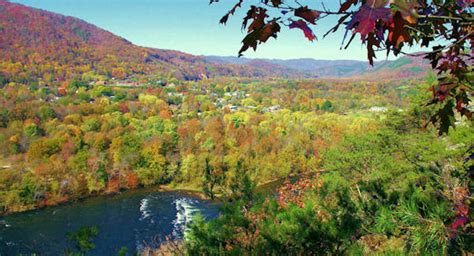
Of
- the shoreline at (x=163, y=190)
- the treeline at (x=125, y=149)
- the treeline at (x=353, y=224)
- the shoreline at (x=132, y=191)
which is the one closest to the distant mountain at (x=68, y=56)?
the treeline at (x=125, y=149)

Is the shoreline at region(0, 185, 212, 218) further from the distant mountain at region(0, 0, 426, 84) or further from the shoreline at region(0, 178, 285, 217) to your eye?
the distant mountain at region(0, 0, 426, 84)

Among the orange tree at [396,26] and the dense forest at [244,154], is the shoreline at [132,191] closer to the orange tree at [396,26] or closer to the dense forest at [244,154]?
the dense forest at [244,154]

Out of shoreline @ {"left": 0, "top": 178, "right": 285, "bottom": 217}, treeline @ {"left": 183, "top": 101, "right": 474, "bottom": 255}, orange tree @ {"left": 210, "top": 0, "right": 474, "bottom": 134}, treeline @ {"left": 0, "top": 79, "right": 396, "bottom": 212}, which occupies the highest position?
orange tree @ {"left": 210, "top": 0, "right": 474, "bottom": 134}

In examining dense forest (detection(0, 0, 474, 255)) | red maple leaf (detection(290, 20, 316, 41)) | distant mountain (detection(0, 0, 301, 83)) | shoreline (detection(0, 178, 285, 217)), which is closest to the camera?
red maple leaf (detection(290, 20, 316, 41))

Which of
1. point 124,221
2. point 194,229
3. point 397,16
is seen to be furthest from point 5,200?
point 397,16

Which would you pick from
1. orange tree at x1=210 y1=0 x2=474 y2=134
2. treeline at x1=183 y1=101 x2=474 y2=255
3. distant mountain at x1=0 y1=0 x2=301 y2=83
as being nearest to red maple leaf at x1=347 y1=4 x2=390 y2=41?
orange tree at x1=210 y1=0 x2=474 y2=134

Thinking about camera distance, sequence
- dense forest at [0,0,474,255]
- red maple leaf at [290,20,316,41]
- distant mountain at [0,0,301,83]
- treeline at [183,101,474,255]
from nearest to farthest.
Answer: red maple leaf at [290,20,316,41] → treeline at [183,101,474,255] → dense forest at [0,0,474,255] → distant mountain at [0,0,301,83]
